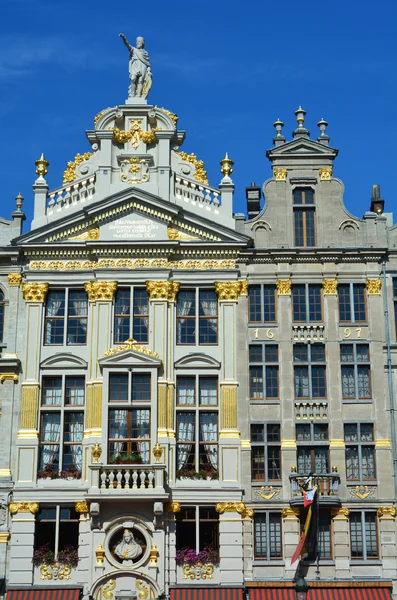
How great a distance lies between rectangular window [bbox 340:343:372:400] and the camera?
137ft

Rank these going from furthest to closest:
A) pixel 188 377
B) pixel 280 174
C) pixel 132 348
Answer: pixel 280 174, pixel 188 377, pixel 132 348

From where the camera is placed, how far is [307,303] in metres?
42.7

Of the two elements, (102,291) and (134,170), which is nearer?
(102,291)

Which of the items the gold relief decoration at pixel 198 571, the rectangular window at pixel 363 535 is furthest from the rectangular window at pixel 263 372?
the gold relief decoration at pixel 198 571

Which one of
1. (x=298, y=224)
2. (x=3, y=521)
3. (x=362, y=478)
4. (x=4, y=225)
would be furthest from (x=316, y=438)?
(x=4, y=225)

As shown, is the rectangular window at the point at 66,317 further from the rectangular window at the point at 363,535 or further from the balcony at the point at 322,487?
the rectangular window at the point at 363,535

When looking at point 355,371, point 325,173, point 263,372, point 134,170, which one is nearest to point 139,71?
point 134,170

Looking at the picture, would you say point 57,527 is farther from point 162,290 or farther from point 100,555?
point 162,290

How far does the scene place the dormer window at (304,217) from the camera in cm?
4372

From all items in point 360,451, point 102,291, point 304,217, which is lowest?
point 360,451

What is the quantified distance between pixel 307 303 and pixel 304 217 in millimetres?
3937

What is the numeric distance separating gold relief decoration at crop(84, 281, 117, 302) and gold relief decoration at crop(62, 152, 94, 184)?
201 inches

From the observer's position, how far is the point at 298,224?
43969 millimetres

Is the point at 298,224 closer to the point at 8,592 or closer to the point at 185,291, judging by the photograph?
the point at 185,291
